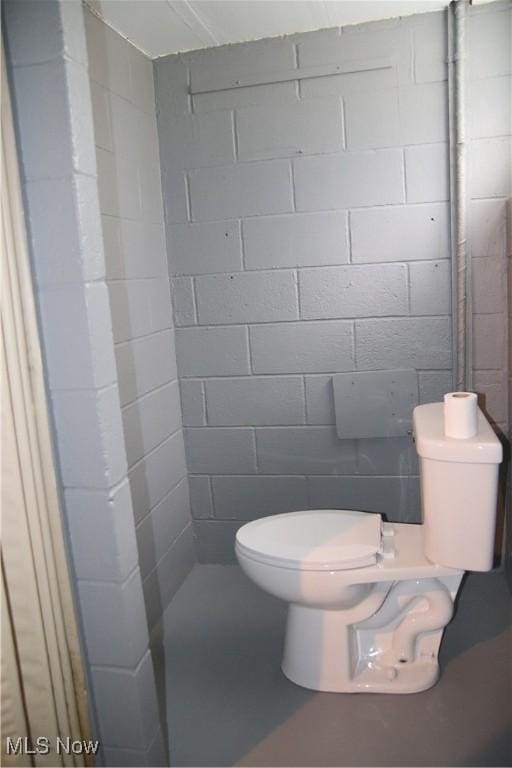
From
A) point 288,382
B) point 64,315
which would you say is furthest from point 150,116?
point 64,315

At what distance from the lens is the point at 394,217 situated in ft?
7.30

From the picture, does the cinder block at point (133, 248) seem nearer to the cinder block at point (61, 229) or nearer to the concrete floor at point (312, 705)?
the cinder block at point (61, 229)

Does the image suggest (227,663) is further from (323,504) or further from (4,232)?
(4,232)

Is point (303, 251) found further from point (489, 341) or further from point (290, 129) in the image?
point (489, 341)

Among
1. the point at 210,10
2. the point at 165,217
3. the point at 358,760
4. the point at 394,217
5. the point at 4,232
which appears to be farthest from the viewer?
the point at 165,217

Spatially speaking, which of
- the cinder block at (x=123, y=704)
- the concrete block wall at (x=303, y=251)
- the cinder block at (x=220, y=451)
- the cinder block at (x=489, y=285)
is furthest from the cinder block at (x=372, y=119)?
the cinder block at (x=123, y=704)

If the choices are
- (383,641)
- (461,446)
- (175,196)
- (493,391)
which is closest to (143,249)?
(175,196)

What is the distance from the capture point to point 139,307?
7.13 feet

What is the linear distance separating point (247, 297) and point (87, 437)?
4.10ft

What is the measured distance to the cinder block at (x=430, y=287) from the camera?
223 centimetres

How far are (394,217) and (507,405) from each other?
828 millimetres

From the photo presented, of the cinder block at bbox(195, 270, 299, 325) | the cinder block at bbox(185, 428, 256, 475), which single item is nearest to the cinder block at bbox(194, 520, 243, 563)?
the cinder block at bbox(185, 428, 256, 475)

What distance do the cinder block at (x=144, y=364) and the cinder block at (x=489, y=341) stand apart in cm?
120

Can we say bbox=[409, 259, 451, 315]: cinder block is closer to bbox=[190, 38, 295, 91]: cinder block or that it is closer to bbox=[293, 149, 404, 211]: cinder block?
bbox=[293, 149, 404, 211]: cinder block
